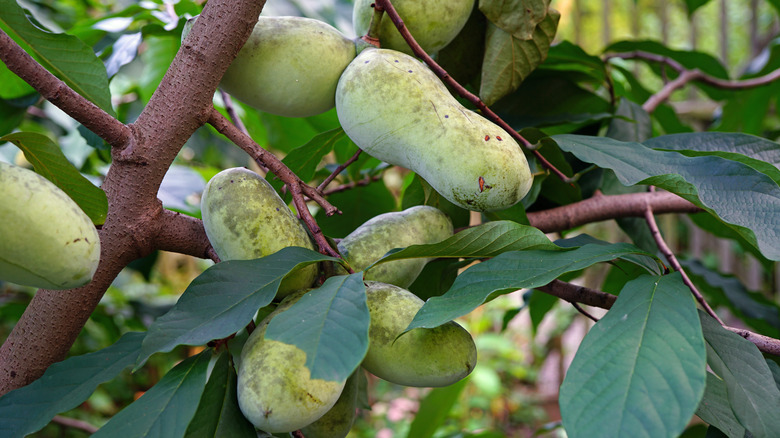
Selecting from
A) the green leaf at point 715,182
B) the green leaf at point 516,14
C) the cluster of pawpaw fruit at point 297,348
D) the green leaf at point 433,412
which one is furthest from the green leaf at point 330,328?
the green leaf at point 433,412

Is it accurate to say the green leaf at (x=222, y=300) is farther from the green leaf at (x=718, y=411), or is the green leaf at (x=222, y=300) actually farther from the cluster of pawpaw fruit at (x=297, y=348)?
the green leaf at (x=718, y=411)

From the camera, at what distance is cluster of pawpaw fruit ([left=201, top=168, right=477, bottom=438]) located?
400 millimetres

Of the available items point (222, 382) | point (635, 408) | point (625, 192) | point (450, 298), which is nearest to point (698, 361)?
point (635, 408)

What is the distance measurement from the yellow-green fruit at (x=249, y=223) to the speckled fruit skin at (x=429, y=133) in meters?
0.10

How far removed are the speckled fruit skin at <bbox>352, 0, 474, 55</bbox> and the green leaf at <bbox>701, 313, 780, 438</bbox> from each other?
365 mm

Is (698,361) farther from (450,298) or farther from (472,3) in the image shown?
(472,3)

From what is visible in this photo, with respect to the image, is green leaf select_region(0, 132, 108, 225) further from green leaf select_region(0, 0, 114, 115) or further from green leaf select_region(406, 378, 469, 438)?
green leaf select_region(406, 378, 469, 438)

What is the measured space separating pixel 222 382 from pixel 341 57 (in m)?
0.30

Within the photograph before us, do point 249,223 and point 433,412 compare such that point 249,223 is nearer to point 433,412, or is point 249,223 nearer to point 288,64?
point 288,64

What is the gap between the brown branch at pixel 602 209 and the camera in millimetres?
731

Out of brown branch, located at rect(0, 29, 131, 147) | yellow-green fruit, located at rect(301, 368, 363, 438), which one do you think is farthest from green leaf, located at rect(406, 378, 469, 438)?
brown branch, located at rect(0, 29, 131, 147)

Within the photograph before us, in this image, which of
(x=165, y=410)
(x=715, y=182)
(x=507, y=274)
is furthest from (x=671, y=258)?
(x=165, y=410)

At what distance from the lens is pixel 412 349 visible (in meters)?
0.44

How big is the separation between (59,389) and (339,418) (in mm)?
224
